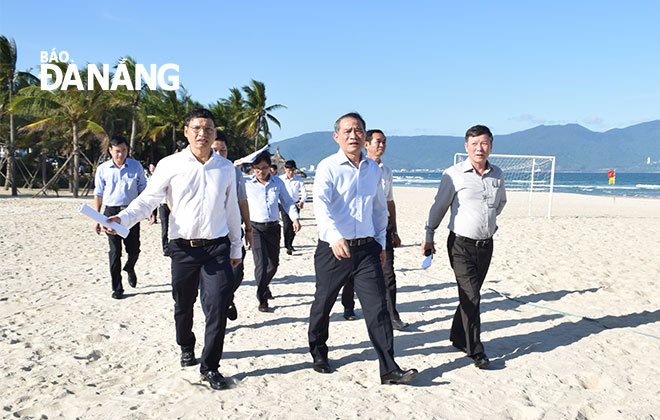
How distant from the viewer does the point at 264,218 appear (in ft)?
18.3

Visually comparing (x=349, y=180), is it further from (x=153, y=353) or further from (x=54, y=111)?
(x=54, y=111)

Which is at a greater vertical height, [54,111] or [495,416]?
[54,111]

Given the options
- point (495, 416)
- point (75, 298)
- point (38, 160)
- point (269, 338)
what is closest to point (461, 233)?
point (495, 416)

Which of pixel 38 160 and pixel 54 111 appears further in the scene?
pixel 38 160

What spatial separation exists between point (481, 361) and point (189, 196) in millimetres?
2656

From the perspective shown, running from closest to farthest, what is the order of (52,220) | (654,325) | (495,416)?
(495,416)
(654,325)
(52,220)

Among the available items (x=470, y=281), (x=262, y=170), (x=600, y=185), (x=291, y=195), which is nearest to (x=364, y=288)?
(x=470, y=281)

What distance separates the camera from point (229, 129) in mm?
45969

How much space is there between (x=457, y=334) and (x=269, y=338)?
177 centimetres

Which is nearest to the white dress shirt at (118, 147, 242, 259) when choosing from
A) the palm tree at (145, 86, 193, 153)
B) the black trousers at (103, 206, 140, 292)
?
the black trousers at (103, 206, 140, 292)

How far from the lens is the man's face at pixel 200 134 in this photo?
11.4 ft

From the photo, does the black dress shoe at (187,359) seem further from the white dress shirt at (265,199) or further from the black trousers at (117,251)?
the black trousers at (117,251)

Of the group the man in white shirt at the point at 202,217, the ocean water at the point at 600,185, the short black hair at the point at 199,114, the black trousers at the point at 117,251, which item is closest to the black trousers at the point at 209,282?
the man in white shirt at the point at 202,217

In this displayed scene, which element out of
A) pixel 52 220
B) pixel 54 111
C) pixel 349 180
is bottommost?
pixel 52 220
